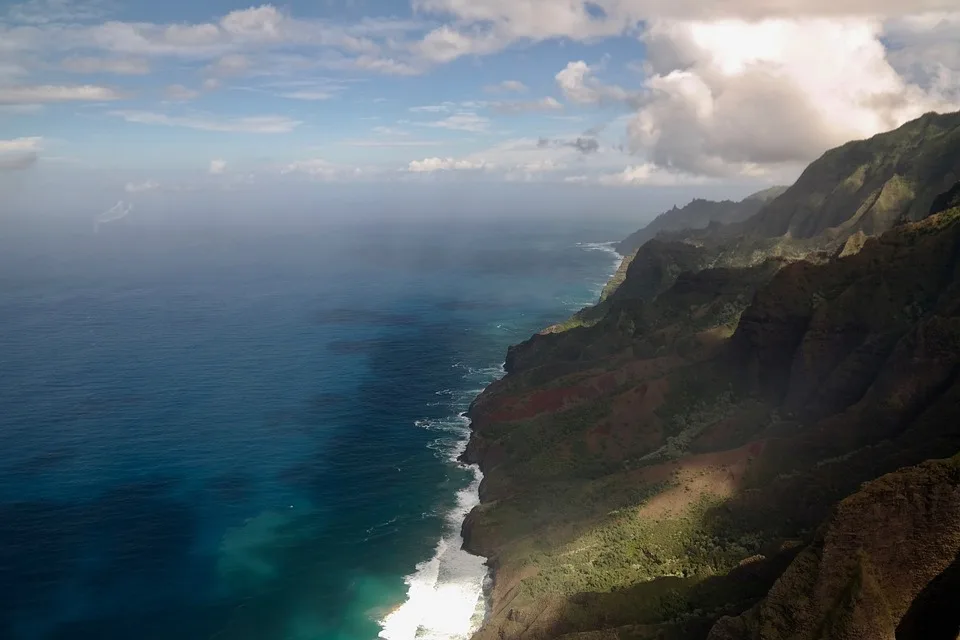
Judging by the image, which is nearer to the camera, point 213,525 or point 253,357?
point 213,525

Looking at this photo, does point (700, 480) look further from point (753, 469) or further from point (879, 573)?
point (879, 573)

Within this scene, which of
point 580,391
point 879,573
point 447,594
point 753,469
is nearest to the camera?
point 879,573

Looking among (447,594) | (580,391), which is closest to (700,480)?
(447,594)

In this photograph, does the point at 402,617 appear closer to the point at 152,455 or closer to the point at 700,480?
the point at 700,480

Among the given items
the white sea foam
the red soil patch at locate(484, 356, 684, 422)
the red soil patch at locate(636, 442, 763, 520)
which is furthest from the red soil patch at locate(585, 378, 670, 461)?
the white sea foam

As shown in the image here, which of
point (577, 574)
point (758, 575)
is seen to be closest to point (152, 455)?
point (577, 574)

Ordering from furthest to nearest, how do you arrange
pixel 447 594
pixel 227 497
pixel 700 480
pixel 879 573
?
1. pixel 227 497
2. pixel 700 480
3. pixel 447 594
4. pixel 879 573
